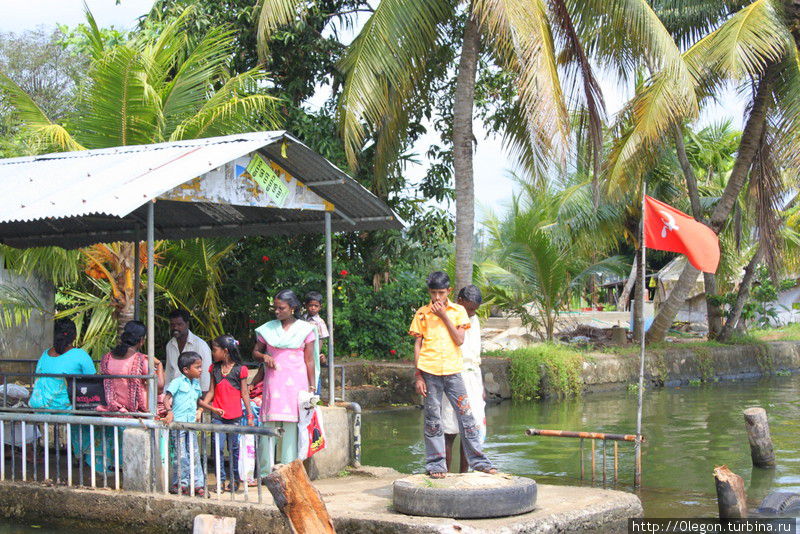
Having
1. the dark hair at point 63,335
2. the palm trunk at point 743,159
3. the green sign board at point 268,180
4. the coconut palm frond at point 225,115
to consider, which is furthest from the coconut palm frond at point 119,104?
the palm trunk at point 743,159

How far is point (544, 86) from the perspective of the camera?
13.2 m

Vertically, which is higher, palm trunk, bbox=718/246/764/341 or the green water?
palm trunk, bbox=718/246/764/341

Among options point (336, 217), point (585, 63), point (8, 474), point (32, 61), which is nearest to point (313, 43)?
point (585, 63)

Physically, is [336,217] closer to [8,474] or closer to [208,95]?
[8,474]

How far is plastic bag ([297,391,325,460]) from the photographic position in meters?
8.02

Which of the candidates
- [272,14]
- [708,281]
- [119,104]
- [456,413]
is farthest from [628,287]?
[456,413]

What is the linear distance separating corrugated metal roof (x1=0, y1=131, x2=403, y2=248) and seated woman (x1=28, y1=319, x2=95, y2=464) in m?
1.18

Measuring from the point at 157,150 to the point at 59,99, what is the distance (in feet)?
67.2

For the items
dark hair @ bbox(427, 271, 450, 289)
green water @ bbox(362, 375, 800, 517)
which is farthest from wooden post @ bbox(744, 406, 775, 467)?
dark hair @ bbox(427, 271, 450, 289)

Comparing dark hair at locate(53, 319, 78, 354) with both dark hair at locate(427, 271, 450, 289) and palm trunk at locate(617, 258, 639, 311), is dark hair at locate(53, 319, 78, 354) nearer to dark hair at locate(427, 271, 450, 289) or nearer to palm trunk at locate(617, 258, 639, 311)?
dark hair at locate(427, 271, 450, 289)

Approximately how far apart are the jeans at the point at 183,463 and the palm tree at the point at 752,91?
10771mm

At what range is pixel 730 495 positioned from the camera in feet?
27.0

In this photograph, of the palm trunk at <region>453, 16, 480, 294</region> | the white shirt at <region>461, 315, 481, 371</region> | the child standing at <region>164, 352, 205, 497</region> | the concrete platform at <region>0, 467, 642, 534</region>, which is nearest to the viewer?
the concrete platform at <region>0, 467, 642, 534</region>

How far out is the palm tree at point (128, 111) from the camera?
43.1ft
